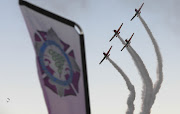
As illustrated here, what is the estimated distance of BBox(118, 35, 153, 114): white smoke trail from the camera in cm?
9300

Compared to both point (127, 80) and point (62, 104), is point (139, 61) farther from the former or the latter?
point (62, 104)

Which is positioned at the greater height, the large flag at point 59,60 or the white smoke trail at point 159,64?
the white smoke trail at point 159,64

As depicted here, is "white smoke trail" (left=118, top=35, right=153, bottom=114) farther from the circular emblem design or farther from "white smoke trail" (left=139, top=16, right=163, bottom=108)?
the circular emblem design

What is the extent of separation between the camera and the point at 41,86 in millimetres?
5758

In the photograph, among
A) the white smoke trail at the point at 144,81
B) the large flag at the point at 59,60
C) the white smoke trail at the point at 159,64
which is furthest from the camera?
the white smoke trail at the point at 144,81

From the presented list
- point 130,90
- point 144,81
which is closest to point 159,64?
point 144,81

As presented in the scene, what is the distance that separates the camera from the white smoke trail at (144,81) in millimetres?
93000

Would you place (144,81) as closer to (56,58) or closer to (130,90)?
(130,90)

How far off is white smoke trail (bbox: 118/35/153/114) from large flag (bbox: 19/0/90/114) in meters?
87.9

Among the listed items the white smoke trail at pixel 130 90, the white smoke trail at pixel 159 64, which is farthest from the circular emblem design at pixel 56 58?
the white smoke trail at pixel 159 64

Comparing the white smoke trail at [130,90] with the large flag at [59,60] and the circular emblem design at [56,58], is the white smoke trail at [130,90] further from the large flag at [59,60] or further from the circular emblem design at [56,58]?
the circular emblem design at [56,58]

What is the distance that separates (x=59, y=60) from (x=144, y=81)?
9399 centimetres

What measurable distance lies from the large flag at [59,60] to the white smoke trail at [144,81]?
8793cm

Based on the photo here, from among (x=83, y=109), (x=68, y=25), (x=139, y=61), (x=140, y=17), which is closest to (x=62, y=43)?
(x=68, y=25)
